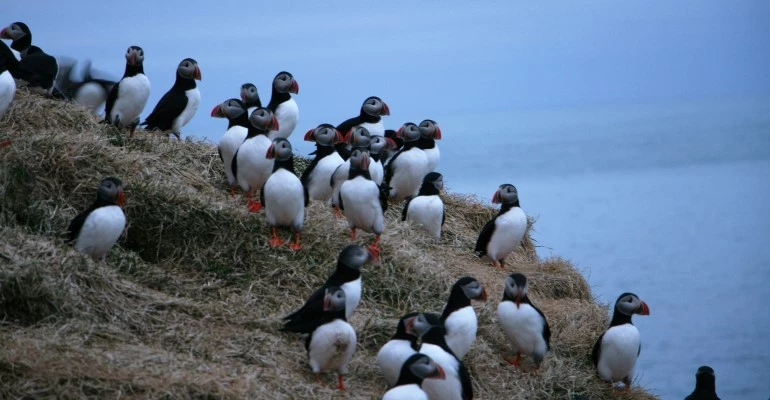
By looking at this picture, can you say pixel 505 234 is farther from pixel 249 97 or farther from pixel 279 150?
pixel 249 97

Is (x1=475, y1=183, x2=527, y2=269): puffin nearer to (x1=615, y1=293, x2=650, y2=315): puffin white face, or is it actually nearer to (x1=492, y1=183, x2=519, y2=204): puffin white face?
(x1=492, y1=183, x2=519, y2=204): puffin white face

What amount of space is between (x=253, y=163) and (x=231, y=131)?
53 cm

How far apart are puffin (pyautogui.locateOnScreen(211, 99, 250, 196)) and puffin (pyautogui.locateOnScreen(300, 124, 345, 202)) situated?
495 millimetres

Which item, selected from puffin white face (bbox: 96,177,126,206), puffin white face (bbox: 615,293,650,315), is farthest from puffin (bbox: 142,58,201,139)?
puffin white face (bbox: 615,293,650,315)

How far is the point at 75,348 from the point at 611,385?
319cm

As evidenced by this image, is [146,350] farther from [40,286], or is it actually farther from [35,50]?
[35,50]

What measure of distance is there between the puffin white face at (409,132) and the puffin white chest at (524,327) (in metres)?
2.51

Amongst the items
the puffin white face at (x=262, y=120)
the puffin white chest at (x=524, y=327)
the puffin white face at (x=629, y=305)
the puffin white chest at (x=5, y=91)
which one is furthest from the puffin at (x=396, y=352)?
the puffin white chest at (x=5, y=91)

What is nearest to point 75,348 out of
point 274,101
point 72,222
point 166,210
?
point 72,222

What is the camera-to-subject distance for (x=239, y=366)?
5.20m

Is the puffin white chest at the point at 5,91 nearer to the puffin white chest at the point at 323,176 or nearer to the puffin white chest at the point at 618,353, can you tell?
the puffin white chest at the point at 323,176

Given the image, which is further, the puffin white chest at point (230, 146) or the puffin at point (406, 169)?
the puffin at point (406, 169)

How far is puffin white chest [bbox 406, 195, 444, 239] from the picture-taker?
770 centimetres

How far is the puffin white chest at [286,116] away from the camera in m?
8.35
